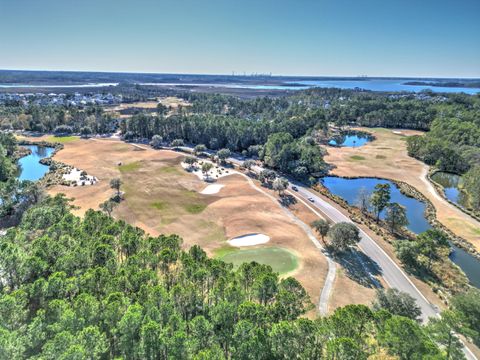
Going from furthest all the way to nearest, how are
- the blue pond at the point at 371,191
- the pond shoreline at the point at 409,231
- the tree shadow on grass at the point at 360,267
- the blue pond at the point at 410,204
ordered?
1. the blue pond at the point at 371,191
2. the blue pond at the point at 410,204
3. the pond shoreline at the point at 409,231
4. the tree shadow on grass at the point at 360,267

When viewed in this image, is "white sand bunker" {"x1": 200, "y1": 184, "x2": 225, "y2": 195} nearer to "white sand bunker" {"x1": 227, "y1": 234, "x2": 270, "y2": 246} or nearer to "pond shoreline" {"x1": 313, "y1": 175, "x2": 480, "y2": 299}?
"white sand bunker" {"x1": 227, "y1": 234, "x2": 270, "y2": 246}

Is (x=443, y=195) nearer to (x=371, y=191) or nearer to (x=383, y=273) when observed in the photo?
(x=371, y=191)

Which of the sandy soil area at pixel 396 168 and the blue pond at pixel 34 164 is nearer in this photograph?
the sandy soil area at pixel 396 168

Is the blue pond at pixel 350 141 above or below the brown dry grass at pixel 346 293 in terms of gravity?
below

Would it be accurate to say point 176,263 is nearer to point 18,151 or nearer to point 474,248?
point 474,248

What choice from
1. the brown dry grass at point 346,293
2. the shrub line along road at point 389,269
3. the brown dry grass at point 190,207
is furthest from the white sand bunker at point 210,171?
the brown dry grass at point 346,293

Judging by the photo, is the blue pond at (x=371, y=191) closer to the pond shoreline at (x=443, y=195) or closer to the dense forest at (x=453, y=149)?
the pond shoreline at (x=443, y=195)

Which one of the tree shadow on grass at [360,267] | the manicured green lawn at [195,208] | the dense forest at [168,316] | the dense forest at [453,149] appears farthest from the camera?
the dense forest at [453,149]

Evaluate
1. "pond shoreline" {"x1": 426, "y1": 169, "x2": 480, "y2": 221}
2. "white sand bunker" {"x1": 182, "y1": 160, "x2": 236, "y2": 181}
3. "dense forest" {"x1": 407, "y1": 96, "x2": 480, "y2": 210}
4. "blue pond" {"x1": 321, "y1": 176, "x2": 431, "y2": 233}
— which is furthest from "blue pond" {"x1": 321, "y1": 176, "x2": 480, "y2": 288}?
"white sand bunker" {"x1": 182, "y1": 160, "x2": 236, "y2": 181}
